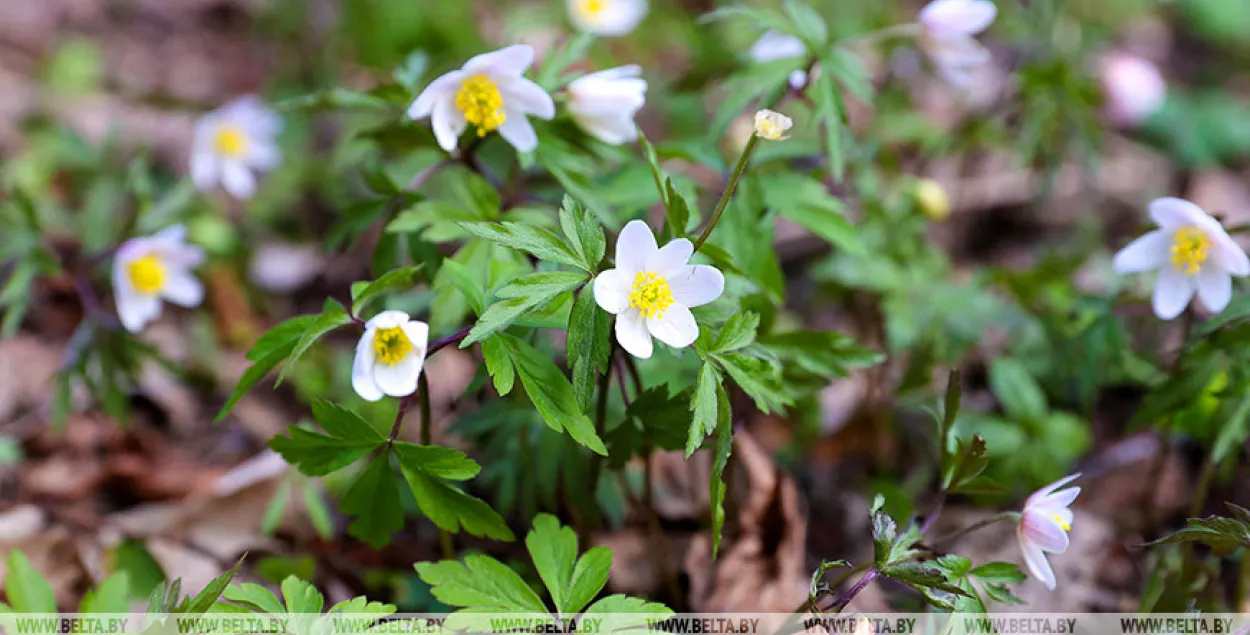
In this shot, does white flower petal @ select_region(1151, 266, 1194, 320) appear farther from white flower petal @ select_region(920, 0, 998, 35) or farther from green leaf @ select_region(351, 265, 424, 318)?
green leaf @ select_region(351, 265, 424, 318)

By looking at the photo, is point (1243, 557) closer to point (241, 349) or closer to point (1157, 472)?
point (1157, 472)

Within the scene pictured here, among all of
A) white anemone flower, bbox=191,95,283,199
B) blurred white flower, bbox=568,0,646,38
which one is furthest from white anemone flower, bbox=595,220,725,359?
blurred white flower, bbox=568,0,646,38

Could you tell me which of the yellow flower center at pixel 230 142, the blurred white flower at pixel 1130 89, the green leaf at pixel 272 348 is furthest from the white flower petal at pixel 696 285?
the blurred white flower at pixel 1130 89

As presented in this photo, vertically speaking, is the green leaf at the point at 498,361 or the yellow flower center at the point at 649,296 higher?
the yellow flower center at the point at 649,296

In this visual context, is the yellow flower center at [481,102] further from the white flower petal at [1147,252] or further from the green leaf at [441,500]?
the white flower petal at [1147,252]

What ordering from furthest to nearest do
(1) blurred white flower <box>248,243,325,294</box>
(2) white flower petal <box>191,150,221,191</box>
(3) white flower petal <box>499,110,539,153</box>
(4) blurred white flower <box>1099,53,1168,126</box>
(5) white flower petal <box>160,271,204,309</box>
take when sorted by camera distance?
(1) blurred white flower <box>248,243,325,294</box>
(4) blurred white flower <box>1099,53,1168,126</box>
(2) white flower petal <box>191,150,221,191</box>
(5) white flower petal <box>160,271,204,309</box>
(3) white flower petal <box>499,110,539,153</box>

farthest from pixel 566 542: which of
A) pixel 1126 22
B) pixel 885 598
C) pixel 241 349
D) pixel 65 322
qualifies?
pixel 1126 22
